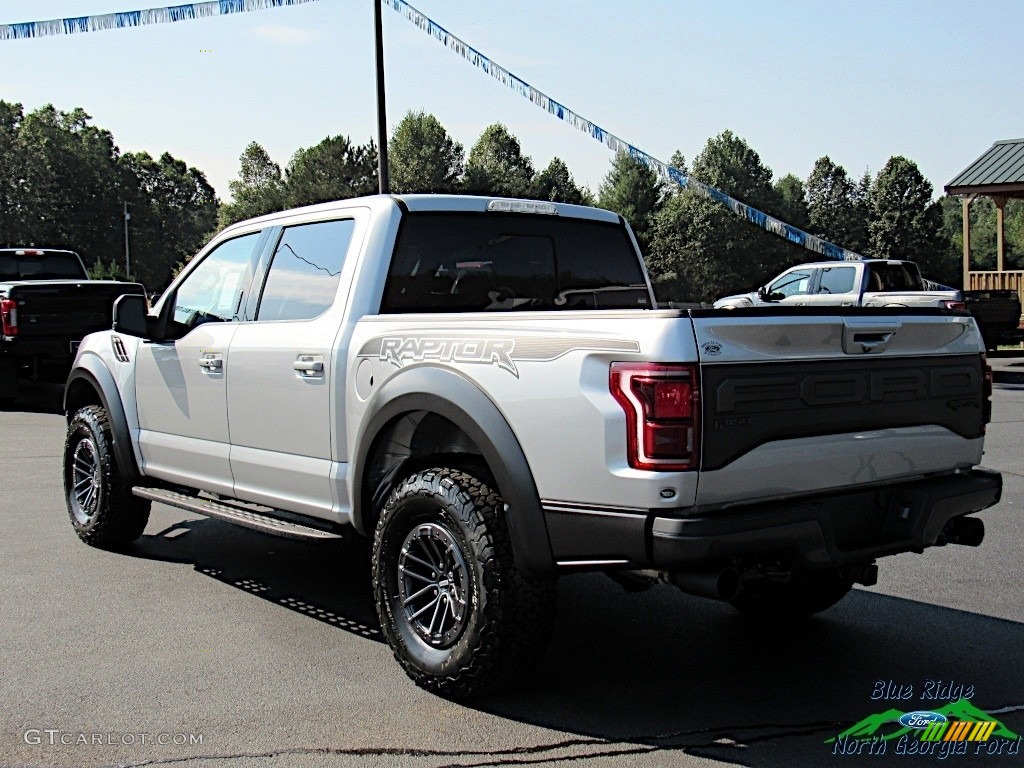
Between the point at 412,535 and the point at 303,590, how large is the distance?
5.55 feet

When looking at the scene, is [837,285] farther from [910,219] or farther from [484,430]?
[910,219]

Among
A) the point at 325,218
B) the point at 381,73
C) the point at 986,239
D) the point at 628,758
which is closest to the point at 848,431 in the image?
the point at 628,758

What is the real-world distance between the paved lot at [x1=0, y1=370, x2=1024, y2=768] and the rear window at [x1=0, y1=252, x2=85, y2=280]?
489 inches

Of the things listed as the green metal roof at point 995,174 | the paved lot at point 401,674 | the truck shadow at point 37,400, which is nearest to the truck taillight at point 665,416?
the paved lot at point 401,674

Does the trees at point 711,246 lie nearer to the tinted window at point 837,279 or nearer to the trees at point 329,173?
the trees at point 329,173

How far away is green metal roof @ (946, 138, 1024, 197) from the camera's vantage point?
26750mm

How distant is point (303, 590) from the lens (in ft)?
18.8

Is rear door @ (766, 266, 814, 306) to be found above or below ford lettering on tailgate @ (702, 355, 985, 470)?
above

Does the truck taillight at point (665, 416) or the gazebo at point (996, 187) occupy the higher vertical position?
the gazebo at point (996, 187)

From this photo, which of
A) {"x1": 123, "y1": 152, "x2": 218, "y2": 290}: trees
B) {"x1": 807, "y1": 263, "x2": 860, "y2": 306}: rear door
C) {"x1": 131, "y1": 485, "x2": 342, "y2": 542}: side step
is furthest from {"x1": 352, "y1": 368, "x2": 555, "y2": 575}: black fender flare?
{"x1": 123, "y1": 152, "x2": 218, "y2": 290}: trees

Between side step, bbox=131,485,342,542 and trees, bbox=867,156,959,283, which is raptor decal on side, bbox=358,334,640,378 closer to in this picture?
side step, bbox=131,485,342,542

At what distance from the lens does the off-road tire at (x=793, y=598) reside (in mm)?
4934

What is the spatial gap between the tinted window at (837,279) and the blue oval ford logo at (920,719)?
15756mm

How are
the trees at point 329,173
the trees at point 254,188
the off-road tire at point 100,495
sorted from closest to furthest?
the off-road tire at point 100,495 → the trees at point 329,173 → the trees at point 254,188
